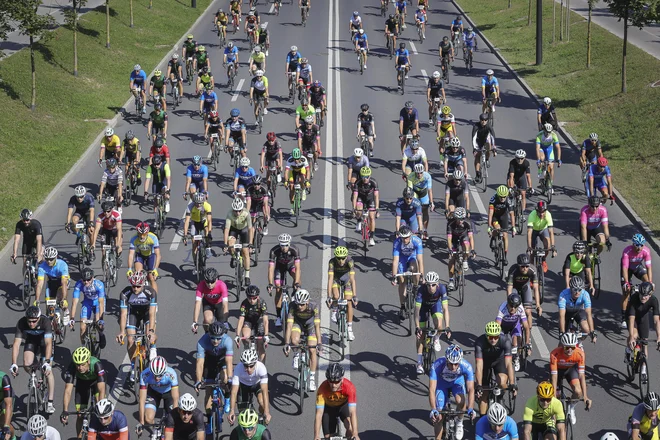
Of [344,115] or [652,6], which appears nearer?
[652,6]

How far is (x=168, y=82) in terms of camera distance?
4181 centimetres

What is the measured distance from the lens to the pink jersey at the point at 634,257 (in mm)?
20750

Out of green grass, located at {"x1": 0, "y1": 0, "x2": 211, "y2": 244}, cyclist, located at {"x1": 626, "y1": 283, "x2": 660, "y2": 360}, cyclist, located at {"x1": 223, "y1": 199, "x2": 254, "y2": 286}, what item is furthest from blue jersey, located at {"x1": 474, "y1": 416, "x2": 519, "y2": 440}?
green grass, located at {"x1": 0, "y1": 0, "x2": 211, "y2": 244}

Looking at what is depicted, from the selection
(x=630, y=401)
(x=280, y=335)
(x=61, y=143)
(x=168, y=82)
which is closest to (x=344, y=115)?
(x=168, y=82)

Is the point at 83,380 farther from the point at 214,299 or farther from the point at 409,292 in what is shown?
the point at 409,292

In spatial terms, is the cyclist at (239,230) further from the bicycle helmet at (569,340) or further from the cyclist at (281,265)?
the bicycle helmet at (569,340)

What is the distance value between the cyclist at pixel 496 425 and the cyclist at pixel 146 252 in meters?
9.18

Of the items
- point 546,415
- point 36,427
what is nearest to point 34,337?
point 36,427

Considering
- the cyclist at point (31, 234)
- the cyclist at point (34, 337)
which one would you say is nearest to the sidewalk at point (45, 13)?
the cyclist at point (31, 234)

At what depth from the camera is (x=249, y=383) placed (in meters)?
16.0

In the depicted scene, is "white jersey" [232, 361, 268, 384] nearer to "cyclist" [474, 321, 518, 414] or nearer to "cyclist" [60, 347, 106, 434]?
"cyclist" [60, 347, 106, 434]

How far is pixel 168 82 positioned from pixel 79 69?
4.49m

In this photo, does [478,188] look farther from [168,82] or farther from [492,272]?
[168,82]

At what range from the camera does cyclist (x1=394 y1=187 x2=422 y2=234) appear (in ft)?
77.2
